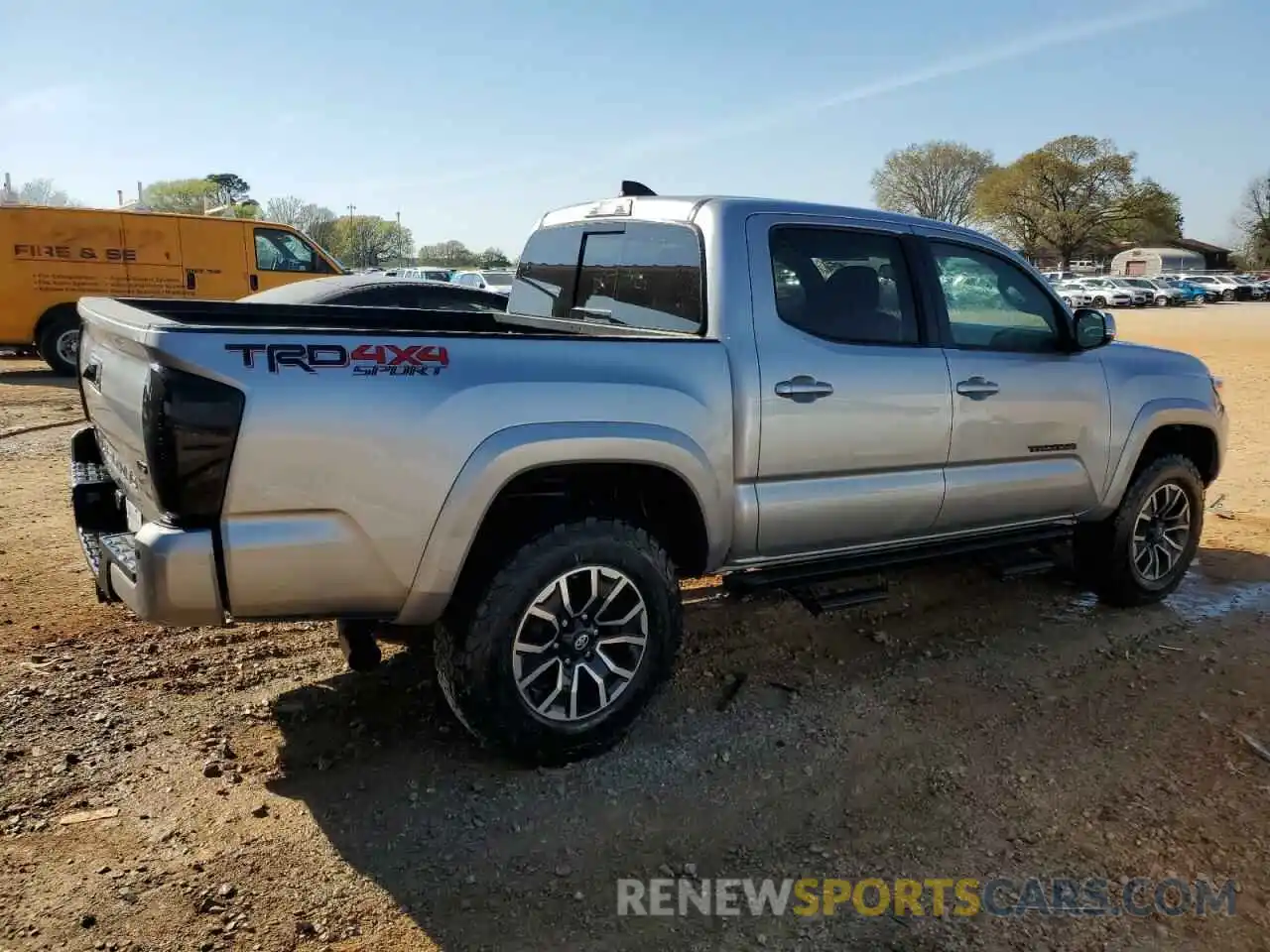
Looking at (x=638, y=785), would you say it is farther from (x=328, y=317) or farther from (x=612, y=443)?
(x=328, y=317)

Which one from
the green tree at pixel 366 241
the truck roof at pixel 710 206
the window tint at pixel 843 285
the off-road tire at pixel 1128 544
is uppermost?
the green tree at pixel 366 241

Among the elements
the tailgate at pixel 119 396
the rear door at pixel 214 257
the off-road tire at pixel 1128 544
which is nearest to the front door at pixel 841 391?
the off-road tire at pixel 1128 544

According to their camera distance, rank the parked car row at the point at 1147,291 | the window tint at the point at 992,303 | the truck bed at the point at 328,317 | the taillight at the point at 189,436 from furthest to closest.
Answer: the parked car row at the point at 1147,291, the window tint at the point at 992,303, the truck bed at the point at 328,317, the taillight at the point at 189,436

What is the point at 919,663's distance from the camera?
14.4ft

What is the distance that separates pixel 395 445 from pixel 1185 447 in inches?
179

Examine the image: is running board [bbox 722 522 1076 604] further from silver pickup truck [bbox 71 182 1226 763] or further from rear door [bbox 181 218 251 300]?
rear door [bbox 181 218 251 300]

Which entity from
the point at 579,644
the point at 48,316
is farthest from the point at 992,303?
the point at 48,316

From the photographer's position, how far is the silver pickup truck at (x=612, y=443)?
275 cm

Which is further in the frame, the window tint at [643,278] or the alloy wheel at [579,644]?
the window tint at [643,278]

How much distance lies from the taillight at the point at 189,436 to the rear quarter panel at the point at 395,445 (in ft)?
0.12

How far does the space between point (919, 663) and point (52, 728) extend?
11.5ft

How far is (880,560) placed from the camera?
412 centimetres

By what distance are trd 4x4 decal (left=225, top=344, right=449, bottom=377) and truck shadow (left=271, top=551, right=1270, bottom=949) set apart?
1410 millimetres

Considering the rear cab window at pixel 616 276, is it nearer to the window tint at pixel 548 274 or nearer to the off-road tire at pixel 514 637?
the window tint at pixel 548 274
